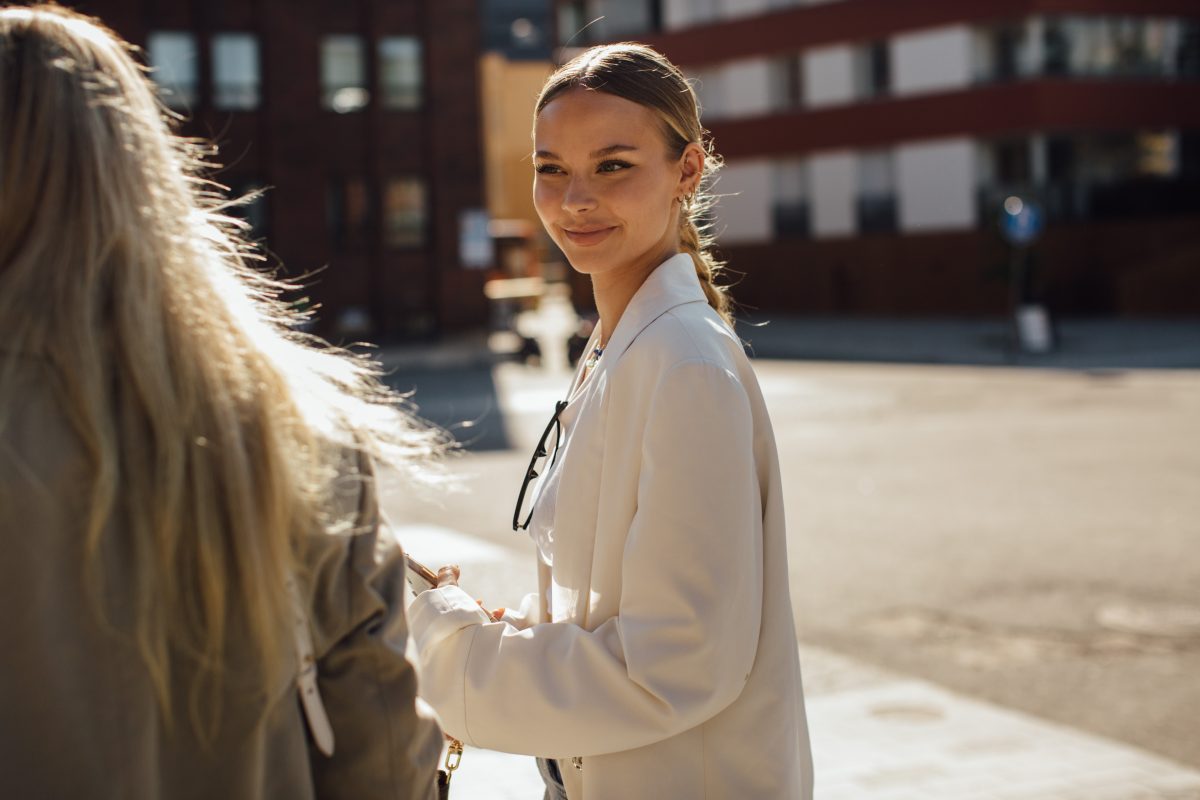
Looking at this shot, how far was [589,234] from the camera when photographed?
2.39 meters

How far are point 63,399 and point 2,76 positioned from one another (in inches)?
14.8

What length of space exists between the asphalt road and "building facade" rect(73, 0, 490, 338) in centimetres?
1904

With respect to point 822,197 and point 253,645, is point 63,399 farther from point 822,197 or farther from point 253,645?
point 822,197

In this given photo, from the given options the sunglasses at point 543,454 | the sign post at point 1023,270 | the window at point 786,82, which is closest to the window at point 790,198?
the window at point 786,82

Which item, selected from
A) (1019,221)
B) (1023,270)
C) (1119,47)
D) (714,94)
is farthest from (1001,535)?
(714,94)

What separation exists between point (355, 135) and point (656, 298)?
121 feet

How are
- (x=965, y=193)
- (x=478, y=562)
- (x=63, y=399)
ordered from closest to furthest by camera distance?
(x=63, y=399) < (x=478, y=562) < (x=965, y=193)

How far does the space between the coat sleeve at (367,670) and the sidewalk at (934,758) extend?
3064 mm

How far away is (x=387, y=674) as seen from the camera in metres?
1.74

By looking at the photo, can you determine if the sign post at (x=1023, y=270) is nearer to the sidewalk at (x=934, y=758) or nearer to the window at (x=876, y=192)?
the window at (x=876, y=192)

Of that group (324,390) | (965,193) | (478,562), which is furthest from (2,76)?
(965,193)

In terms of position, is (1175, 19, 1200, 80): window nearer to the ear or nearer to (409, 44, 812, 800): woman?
the ear

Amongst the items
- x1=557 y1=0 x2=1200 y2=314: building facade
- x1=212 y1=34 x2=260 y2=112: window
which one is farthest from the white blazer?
x1=212 y1=34 x2=260 y2=112: window

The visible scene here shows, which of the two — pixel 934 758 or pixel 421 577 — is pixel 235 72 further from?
pixel 421 577
